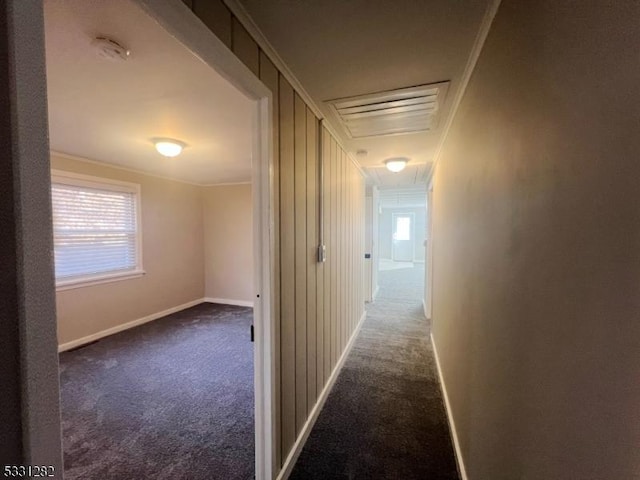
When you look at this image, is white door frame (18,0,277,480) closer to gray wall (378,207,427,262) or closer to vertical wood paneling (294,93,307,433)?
vertical wood paneling (294,93,307,433)

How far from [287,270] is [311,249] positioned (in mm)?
415

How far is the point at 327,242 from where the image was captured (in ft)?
7.84

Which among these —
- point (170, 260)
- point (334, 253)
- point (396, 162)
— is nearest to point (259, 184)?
point (334, 253)

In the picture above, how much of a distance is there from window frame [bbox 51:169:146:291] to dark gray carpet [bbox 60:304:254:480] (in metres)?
0.79

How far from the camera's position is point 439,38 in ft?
4.13

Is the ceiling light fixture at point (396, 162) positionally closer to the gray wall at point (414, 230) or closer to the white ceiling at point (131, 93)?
the white ceiling at point (131, 93)

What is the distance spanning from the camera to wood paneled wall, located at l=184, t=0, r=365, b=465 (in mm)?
1329

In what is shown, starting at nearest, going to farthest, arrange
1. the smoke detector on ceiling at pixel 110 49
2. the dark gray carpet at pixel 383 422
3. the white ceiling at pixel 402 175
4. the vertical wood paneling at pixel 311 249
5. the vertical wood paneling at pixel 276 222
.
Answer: the smoke detector on ceiling at pixel 110 49 < the vertical wood paneling at pixel 276 222 < the dark gray carpet at pixel 383 422 < the vertical wood paneling at pixel 311 249 < the white ceiling at pixel 402 175

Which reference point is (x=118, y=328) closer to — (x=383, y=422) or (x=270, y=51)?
(x=383, y=422)

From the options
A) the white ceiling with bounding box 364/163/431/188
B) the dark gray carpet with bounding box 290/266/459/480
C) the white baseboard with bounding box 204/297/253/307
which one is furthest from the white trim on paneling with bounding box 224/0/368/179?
the white baseboard with bounding box 204/297/253/307

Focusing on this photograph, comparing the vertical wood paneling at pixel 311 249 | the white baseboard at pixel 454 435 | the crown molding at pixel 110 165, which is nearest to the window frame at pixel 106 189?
the crown molding at pixel 110 165

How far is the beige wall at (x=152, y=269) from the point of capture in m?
3.38

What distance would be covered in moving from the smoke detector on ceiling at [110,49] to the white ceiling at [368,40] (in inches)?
27.2

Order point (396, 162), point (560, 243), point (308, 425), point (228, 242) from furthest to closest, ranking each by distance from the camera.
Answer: point (228, 242) → point (396, 162) → point (308, 425) → point (560, 243)
